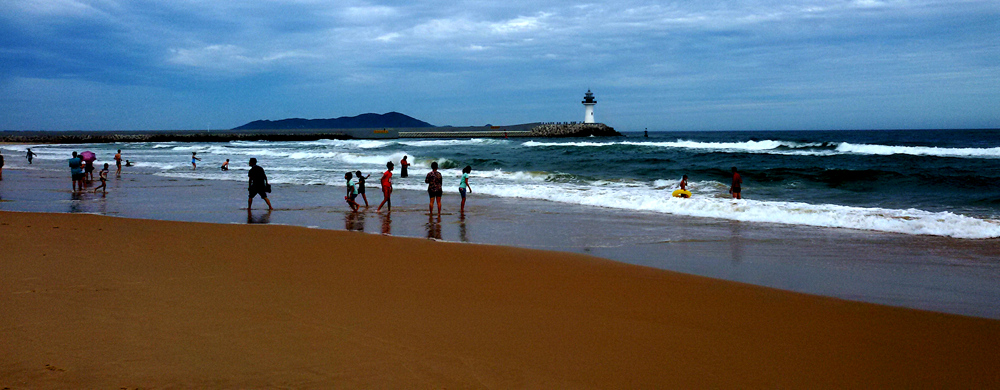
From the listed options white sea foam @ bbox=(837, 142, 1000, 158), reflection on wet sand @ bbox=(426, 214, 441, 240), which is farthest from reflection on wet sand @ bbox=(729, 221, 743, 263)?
white sea foam @ bbox=(837, 142, 1000, 158)

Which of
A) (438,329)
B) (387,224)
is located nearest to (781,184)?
(387,224)

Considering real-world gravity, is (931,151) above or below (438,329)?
above

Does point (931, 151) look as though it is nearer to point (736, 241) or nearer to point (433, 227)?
point (736, 241)

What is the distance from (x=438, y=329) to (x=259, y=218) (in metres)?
8.80

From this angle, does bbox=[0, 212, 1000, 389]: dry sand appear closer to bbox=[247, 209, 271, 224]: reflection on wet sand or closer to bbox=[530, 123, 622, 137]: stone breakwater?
bbox=[247, 209, 271, 224]: reflection on wet sand

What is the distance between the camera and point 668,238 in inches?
405

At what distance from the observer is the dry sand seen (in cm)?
410

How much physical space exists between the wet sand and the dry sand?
33.5 inches

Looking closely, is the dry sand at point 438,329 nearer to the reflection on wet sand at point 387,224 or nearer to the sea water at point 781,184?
the reflection on wet sand at point 387,224

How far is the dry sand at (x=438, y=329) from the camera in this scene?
4098 mm

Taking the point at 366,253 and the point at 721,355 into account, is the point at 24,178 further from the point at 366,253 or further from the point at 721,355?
the point at 721,355

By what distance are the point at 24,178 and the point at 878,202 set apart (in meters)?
28.0

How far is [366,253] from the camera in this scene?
27.8 ft

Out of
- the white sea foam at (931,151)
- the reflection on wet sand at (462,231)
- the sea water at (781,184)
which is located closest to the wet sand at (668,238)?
the reflection on wet sand at (462,231)
